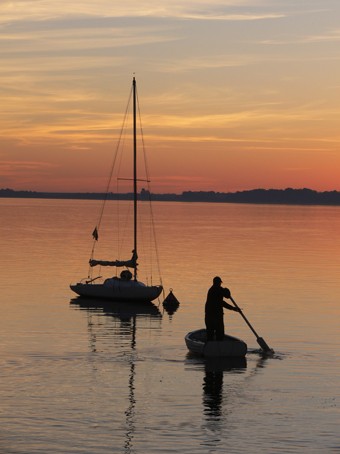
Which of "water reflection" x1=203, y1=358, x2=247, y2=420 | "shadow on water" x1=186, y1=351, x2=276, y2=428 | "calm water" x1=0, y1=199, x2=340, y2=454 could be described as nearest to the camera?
"calm water" x1=0, y1=199, x2=340, y2=454

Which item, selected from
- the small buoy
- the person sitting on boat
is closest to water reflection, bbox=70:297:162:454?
the small buoy

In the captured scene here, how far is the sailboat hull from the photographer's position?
57.9 m

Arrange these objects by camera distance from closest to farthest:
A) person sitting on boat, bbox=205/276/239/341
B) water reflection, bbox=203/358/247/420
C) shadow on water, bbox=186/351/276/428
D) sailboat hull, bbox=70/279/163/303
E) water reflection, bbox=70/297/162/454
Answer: water reflection, bbox=203/358/247/420
shadow on water, bbox=186/351/276/428
water reflection, bbox=70/297/162/454
person sitting on boat, bbox=205/276/239/341
sailboat hull, bbox=70/279/163/303

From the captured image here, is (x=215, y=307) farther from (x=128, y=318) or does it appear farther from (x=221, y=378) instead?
(x=128, y=318)

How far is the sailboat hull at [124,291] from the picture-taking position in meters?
57.9

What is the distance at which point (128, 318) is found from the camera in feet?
171

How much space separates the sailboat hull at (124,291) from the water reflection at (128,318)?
0.39 metres

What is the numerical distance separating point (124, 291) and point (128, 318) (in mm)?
6145

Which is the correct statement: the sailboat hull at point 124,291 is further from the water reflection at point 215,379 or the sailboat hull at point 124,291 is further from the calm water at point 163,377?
the water reflection at point 215,379

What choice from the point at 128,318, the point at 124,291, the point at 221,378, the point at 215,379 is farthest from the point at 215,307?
the point at 124,291

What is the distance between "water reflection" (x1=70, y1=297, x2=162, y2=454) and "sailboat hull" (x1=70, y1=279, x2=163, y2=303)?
392mm

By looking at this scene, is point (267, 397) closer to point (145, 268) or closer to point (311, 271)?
point (311, 271)

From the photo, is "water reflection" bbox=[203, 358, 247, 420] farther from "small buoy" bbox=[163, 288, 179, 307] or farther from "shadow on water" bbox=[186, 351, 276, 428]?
"small buoy" bbox=[163, 288, 179, 307]

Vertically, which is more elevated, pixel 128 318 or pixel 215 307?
pixel 215 307
